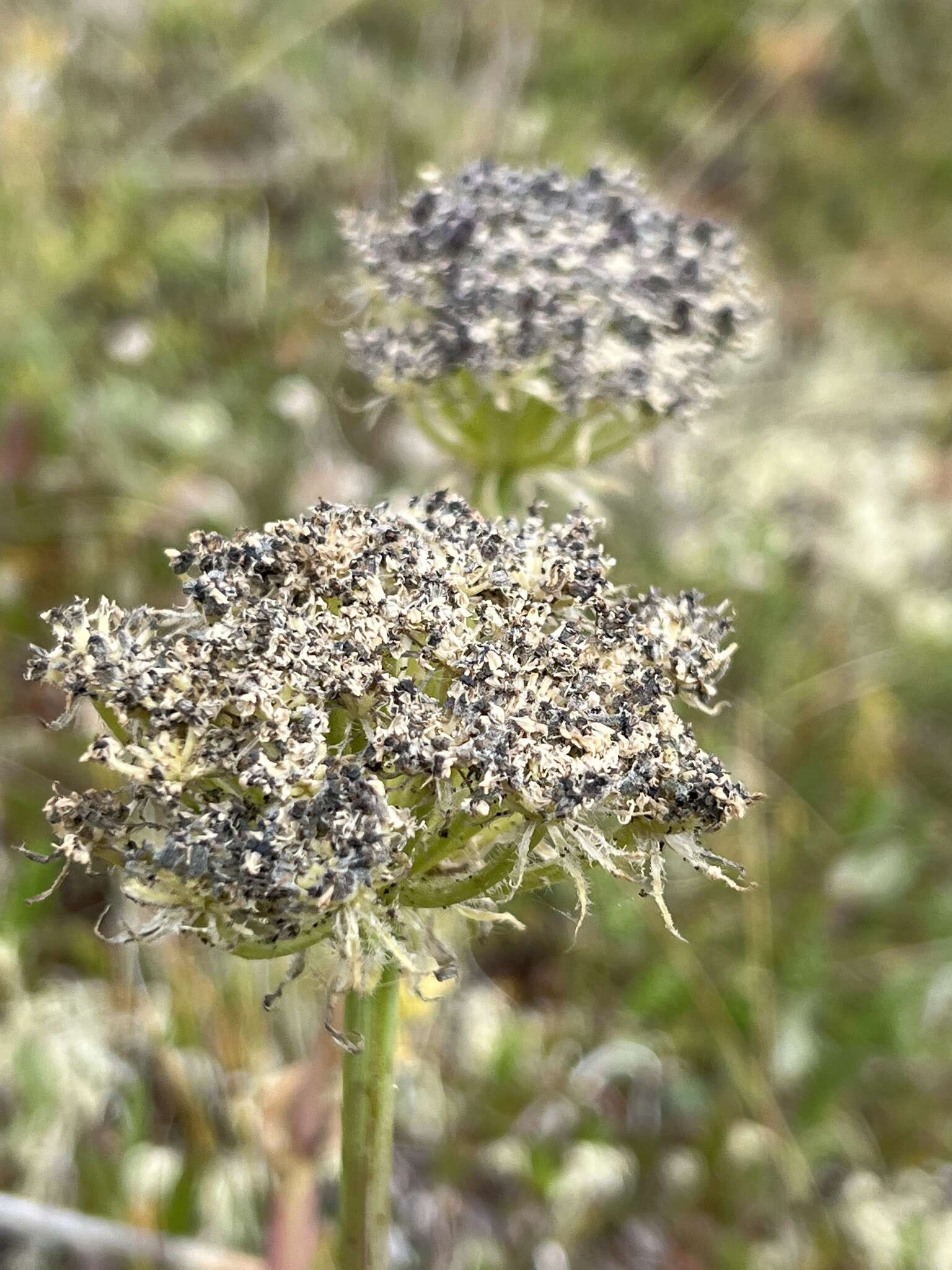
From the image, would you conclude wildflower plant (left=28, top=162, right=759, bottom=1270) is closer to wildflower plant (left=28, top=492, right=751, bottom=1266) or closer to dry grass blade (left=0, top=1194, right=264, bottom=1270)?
wildflower plant (left=28, top=492, right=751, bottom=1266)

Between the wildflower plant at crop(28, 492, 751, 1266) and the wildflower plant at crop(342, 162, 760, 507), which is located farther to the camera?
the wildflower plant at crop(342, 162, 760, 507)

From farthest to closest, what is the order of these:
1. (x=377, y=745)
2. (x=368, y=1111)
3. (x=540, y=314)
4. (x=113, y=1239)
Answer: (x=113, y=1239)
(x=540, y=314)
(x=368, y=1111)
(x=377, y=745)

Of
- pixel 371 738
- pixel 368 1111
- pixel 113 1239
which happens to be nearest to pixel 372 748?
pixel 371 738

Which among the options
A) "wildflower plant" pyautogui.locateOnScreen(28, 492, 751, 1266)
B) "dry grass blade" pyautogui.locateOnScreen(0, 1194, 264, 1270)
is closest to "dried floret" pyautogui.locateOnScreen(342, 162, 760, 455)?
"wildflower plant" pyautogui.locateOnScreen(28, 492, 751, 1266)

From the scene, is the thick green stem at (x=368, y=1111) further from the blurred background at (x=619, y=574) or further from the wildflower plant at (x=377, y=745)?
the blurred background at (x=619, y=574)

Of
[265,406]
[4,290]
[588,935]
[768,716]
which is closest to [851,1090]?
[588,935]

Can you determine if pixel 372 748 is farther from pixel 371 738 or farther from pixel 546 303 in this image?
pixel 546 303
